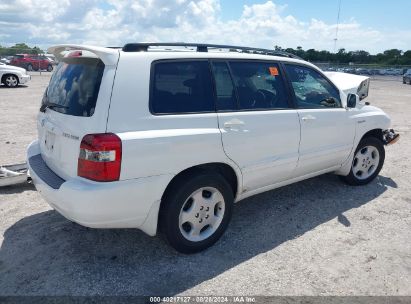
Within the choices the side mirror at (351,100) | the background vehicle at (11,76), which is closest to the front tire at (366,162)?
the side mirror at (351,100)

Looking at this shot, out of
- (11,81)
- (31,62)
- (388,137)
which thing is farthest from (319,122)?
(31,62)

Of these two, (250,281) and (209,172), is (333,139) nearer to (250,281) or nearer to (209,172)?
(209,172)

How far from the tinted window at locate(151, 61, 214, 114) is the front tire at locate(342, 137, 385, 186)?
2719mm

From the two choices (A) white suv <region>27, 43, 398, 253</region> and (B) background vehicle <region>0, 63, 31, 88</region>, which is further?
(B) background vehicle <region>0, 63, 31, 88</region>

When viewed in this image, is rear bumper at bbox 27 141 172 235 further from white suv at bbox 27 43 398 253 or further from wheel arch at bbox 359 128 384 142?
wheel arch at bbox 359 128 384 142

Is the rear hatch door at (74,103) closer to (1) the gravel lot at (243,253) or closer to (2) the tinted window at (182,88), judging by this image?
(2) the tinted window at (182,88)

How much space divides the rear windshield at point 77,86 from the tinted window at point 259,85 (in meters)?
1.34

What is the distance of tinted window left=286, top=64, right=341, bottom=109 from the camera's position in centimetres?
411

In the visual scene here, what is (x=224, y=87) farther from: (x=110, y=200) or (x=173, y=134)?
(x=110, y=200)

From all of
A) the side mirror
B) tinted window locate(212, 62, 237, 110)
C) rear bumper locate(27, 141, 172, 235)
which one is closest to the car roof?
tinted window locate(212, 62, 237, 110)

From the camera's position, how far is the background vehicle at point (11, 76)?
17328mm

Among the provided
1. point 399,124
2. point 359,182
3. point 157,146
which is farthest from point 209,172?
point 399,124

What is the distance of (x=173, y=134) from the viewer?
9.69 feet

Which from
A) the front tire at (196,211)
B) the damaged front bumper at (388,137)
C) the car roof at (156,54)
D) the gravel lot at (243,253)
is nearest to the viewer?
the car roof at (156,54)
